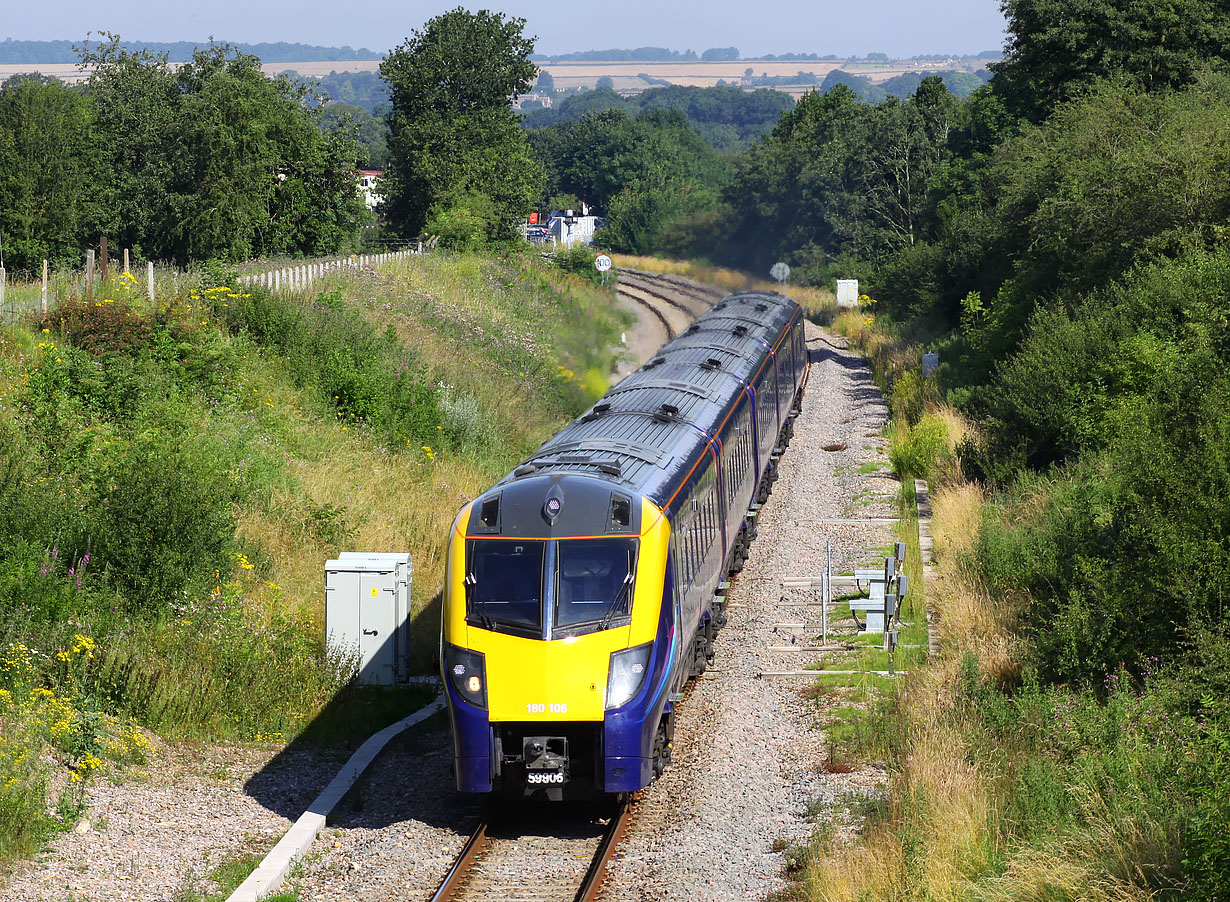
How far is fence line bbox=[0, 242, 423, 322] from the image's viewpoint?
2166 centimetres

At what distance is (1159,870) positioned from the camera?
766 centimetres

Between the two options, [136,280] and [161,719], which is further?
[136,280]

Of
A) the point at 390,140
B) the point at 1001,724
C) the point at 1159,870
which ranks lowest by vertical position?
the point at 1001,724

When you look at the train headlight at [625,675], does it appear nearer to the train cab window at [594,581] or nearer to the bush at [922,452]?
the train cab window at [594,581]

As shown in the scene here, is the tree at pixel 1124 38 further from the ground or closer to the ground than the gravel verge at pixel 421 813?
further from the ground

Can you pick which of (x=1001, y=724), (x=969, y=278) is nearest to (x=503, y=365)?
(x=969, y=278)

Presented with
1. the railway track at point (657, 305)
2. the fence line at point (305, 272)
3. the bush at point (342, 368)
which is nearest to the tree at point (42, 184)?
the fence line at point (305, 272)

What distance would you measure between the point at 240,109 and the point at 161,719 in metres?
28.5

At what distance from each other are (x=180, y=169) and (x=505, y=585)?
33122mm

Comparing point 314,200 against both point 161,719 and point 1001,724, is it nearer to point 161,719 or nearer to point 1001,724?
point 161,719

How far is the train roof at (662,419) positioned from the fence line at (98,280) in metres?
9.62

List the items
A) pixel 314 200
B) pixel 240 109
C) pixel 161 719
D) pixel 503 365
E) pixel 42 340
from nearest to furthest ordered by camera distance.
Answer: pixel 161 719, pixel 42 340, pixel 503 365, pixel 240 109, pixel 314 200

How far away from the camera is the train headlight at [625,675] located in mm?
10664

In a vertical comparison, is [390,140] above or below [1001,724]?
above
